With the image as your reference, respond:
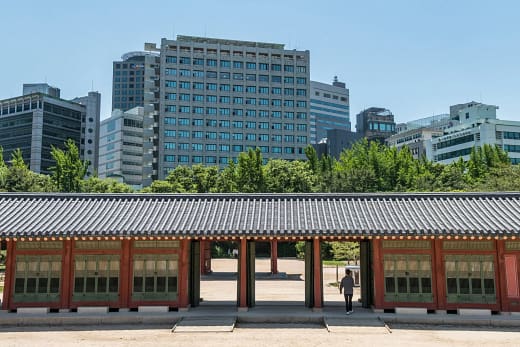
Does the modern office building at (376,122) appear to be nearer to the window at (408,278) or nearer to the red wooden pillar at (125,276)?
the window at (408,278)

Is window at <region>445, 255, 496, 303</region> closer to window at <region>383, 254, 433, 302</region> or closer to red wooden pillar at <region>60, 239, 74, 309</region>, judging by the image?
window at <region>383, 254, 433, 302</region>

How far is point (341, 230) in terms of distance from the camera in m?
20.3

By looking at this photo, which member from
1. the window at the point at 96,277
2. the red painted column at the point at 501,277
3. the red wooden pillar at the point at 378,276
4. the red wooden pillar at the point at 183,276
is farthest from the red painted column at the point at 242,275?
the red painted column at the point at 501,277

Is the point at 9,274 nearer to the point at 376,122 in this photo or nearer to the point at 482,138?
the point at 482,138

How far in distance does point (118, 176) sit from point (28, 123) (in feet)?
88.6

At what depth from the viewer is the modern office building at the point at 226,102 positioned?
112 meters

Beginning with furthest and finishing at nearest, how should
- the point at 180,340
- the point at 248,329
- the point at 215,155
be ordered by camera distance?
the point at 215,155 < the point at 248,329 < the point at 180,340

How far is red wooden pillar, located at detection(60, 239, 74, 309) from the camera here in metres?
21.6

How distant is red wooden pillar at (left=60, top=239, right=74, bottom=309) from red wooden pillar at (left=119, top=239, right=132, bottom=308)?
2220 millimetres

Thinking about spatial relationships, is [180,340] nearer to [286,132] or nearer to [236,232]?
[236,232]

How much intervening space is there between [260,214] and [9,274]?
11436mm

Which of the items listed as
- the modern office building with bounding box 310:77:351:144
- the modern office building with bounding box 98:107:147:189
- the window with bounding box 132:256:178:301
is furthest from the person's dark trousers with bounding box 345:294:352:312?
the modern office building with bounding box 310:77:351:144

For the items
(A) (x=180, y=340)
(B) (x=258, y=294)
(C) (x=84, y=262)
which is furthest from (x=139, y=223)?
(B) (x=258, y=294)

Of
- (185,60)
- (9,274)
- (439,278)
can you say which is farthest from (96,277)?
(185,60)
